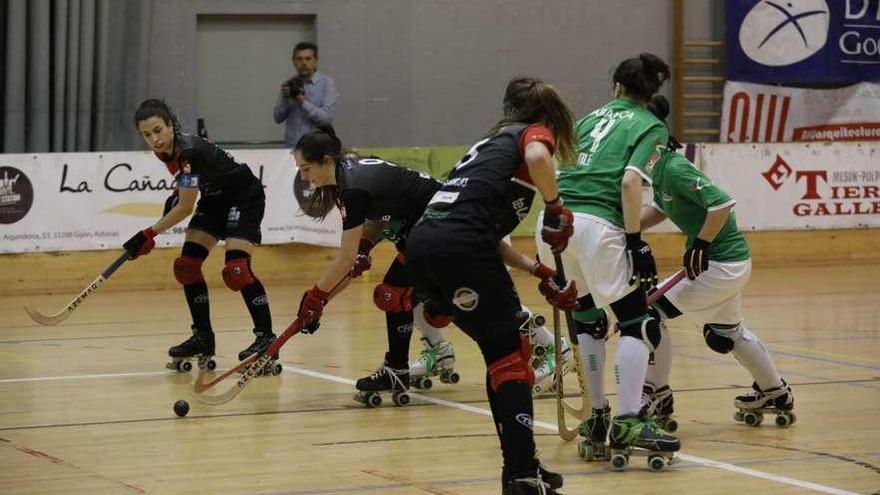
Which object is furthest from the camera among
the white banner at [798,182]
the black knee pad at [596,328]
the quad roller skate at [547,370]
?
the white banner at [798,182]

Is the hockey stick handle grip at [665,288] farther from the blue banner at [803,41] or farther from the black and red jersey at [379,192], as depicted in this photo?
the blue banner at [803,41]

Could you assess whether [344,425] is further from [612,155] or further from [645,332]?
[612,155]

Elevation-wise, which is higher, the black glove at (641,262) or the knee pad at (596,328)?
the black glove at (641,262)

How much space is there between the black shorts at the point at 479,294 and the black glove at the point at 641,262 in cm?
88

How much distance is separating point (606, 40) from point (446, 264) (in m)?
11.0

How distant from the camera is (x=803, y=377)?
737cm

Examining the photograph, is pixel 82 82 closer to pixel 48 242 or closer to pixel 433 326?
pixel 48 242

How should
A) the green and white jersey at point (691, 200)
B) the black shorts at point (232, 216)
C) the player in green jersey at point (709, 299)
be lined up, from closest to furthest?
the green and white jersey at point (691, 200), the player in green jersey at point (709, 299), the black shorts at point (232, 216)

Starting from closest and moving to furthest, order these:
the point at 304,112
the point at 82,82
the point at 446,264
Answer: the point at 446,264 → the point at 304,112 → the point at 82,82

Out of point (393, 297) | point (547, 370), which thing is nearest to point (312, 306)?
point (393, 297)

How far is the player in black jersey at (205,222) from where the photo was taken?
7660 mm

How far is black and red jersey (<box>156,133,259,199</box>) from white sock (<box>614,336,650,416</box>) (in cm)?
308

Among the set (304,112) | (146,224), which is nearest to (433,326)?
(146,224)

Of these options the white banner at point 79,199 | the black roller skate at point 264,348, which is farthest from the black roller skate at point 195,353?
the white banner at point 79,199
